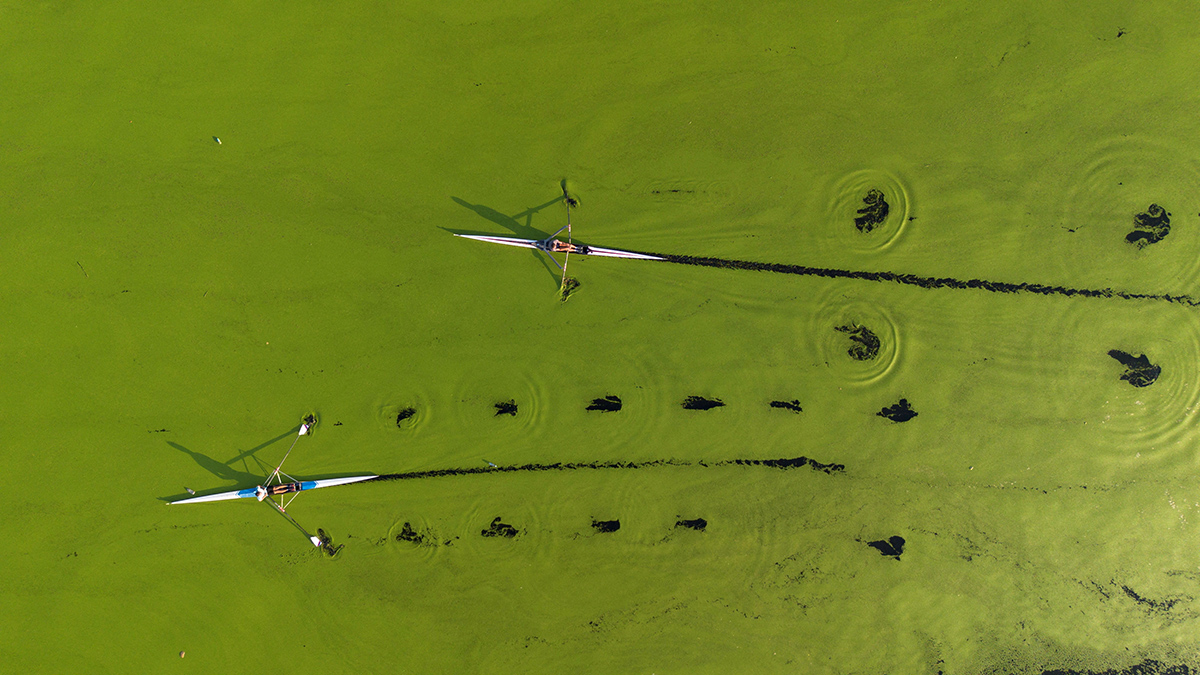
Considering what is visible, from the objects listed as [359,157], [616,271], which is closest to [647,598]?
[616,271]

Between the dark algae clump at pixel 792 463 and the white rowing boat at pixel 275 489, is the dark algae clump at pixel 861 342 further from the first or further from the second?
the white rowing boat at pixel 275 489

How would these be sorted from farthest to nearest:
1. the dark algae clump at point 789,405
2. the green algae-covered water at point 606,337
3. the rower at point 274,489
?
1. the dark algae clump at point 789,405
2. the green algae-covered water at point 606,337
3. the rower at point 274,489

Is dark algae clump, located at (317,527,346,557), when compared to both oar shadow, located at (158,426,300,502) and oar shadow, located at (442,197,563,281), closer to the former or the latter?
oar shadow, located at (158,426,300,502)

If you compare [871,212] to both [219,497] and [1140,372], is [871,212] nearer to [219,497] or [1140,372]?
[1140,372]

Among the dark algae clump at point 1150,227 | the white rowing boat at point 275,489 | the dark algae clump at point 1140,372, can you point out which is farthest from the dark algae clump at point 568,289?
the dark algae clump at point 1150,227

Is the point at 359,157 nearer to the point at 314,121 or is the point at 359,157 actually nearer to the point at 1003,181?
the point at 314,121

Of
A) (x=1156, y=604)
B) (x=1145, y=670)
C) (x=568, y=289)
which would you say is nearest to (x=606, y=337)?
(x=568, y=289)
